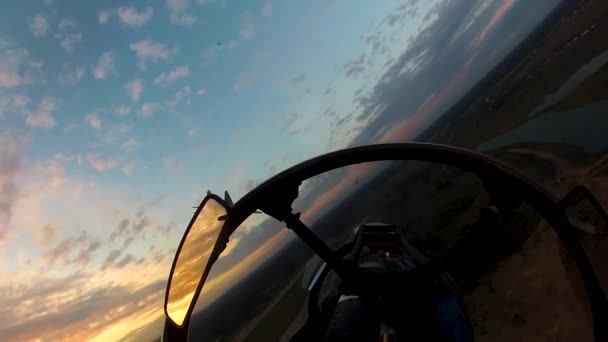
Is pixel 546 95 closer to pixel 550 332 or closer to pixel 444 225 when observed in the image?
pixel 444 225

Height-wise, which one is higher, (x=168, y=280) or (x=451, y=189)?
(x=168, y=280)

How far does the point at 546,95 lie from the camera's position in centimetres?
5628

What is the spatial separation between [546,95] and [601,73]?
14473 mm

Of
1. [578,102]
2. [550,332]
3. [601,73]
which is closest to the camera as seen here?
[550,332]

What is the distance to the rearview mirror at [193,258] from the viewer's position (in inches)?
77.7

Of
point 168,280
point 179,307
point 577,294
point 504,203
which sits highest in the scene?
point 168,280

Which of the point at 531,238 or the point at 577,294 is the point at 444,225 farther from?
Result: the point at 577,294

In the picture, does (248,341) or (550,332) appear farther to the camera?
(248,341)

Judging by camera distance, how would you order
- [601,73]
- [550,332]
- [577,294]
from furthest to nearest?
1. [601,73]
2. [577,294]
3. [550,332]

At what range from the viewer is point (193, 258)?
7.16 feet

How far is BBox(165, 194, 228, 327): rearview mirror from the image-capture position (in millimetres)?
1975

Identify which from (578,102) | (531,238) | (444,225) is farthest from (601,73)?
(531,238)

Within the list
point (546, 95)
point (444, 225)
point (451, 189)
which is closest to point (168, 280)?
point (444, 225)

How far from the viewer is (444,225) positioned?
2627 cm
